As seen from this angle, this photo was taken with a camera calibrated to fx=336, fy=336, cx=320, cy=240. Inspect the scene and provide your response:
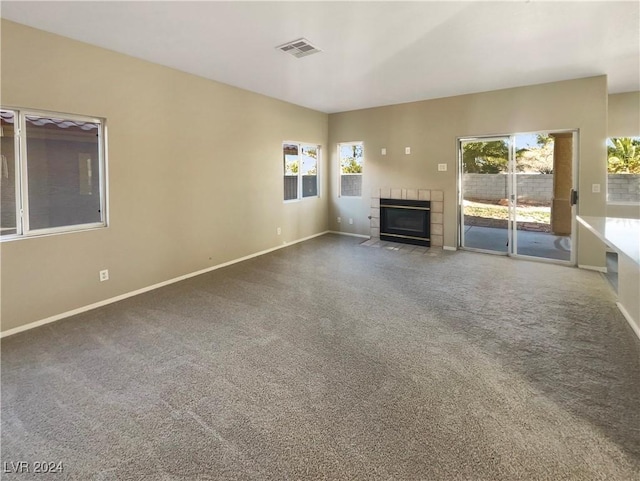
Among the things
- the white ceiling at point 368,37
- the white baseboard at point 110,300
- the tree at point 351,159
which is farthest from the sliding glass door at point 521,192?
the white baseboard at point 110,300

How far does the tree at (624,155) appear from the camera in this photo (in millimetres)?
6074

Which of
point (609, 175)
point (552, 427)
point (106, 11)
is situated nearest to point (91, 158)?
point (106, 11)

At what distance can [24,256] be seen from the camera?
10.3ft

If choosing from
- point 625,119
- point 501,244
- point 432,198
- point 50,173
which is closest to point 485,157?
point 432,198

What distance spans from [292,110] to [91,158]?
12.6 feet

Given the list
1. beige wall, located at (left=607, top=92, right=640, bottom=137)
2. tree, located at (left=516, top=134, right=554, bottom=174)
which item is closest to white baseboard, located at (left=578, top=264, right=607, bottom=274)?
tree, located at (left=516, top=134, right=554, bottom=174)

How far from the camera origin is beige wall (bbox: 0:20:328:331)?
314cm

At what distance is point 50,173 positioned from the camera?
338 centimetres

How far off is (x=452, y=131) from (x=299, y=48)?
3486 mm

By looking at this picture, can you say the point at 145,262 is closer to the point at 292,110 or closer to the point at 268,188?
the point at 268,188

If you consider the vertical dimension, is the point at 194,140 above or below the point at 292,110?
below

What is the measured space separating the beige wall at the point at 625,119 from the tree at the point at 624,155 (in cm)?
15

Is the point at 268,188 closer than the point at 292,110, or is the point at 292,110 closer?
the point at 268,188

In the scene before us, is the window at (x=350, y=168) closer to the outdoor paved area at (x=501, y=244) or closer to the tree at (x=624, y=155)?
the outdoor paved area at (x=501, y=244)
